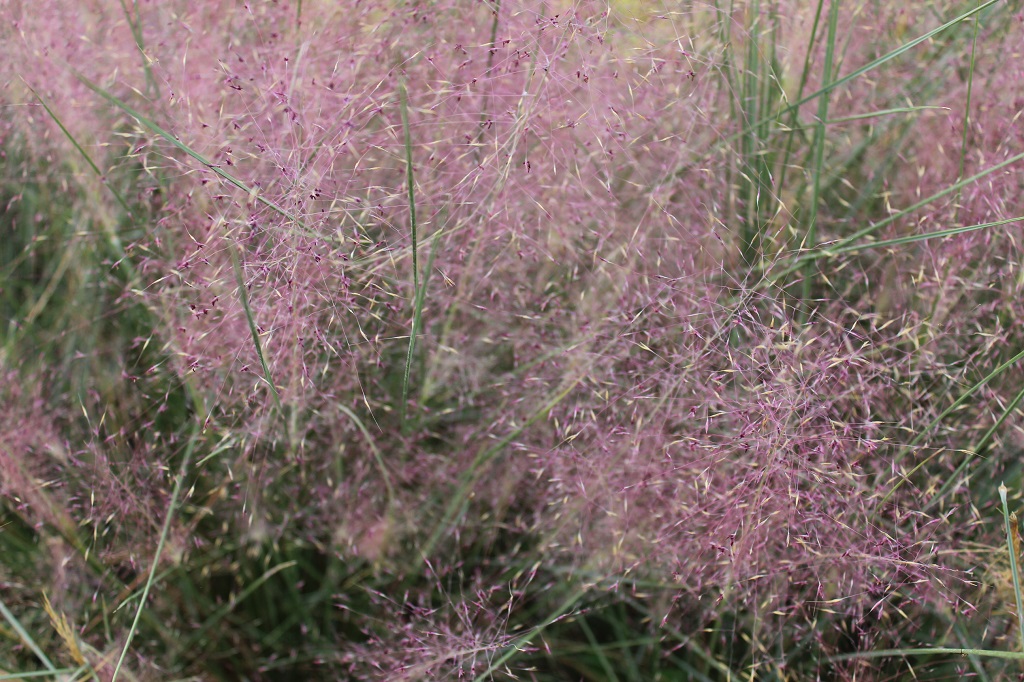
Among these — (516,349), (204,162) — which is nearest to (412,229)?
(204,162)

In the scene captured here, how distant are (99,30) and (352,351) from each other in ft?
3.04

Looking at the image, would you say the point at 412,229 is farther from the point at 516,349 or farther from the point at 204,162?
the point at 516,349

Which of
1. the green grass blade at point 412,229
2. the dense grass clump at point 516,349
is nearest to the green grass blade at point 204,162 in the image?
the dense grass clump at point 516,349

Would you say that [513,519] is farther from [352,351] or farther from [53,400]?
[53,400]

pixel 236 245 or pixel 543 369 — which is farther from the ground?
pixel 236 245

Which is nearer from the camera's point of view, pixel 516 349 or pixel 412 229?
pixel 412 229

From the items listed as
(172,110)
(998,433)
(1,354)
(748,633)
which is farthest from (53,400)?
(998,433)

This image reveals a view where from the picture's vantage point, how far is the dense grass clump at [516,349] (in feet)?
4.11

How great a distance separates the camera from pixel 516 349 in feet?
4.83

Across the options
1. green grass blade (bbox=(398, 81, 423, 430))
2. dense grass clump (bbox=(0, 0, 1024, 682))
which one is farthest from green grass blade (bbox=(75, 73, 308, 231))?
green grass blade (bbox=(398, 81, 423, 430))

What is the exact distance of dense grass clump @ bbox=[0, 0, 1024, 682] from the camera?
1253 millimetres

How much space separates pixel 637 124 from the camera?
1.56m

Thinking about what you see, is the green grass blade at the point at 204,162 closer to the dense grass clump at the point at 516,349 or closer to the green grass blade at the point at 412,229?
the dense grass clump at the point at 516,349

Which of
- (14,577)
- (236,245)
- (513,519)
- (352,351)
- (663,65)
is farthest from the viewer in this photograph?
(513,519)
